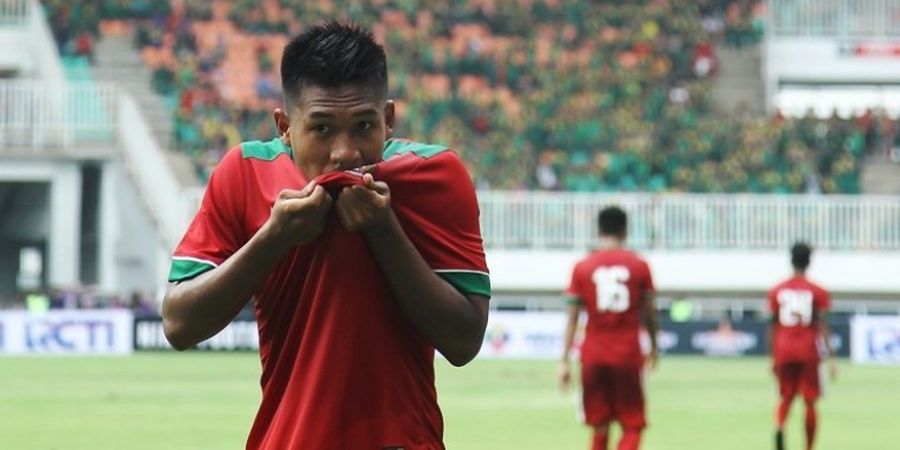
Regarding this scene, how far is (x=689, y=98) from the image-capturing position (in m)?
46.0

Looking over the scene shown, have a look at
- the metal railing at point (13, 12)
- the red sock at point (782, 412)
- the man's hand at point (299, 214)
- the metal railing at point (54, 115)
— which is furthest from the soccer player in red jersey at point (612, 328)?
the metal railing at point (13, 12)

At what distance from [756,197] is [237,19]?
13.2m

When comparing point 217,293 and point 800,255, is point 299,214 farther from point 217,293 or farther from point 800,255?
point 800,255

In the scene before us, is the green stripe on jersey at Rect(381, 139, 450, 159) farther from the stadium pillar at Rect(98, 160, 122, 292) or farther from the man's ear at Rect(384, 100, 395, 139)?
the stadium pillar at Rect(98, 160, 122, 292)

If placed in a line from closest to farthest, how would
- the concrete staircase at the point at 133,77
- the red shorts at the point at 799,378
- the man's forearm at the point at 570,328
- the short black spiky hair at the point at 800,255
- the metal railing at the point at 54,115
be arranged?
the man's forearm at the point at 570,328 → the short black spiky hair at the point at 800,255 → the red shorts at the point at 799,378 → the metal railing at the point at 54,115 → the concrete staircase at the point at 133,77

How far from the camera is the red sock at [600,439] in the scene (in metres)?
13.5

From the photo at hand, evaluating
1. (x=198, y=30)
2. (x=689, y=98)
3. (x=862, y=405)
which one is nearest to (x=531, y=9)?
(x=689, y=98)

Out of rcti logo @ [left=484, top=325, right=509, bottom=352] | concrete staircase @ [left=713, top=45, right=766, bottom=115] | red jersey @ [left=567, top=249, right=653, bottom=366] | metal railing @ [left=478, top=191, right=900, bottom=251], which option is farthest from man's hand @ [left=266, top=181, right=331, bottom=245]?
concrete staircase @ [left=713, top=45, right=766, bottom=115]

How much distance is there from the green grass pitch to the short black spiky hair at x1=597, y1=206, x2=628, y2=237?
149 inches

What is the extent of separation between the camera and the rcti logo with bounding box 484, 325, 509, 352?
37750 mm

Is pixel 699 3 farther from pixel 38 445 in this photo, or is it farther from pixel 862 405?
pixel 38 445

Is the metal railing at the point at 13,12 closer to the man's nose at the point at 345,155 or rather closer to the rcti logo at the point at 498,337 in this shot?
the rcti logo at the point at 498,337

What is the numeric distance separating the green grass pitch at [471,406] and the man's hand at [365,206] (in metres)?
12.5

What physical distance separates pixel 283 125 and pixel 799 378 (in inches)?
503
